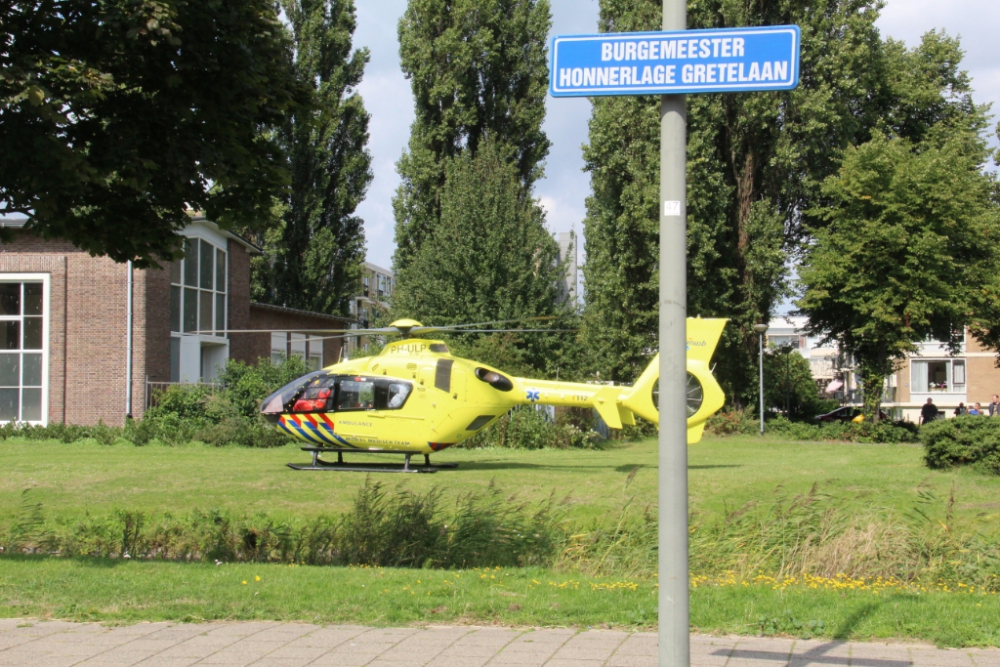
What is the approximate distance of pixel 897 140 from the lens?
33406mm

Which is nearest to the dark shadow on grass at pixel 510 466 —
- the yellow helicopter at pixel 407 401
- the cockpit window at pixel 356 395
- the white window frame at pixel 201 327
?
the yellow helicopter at pixel 407 401

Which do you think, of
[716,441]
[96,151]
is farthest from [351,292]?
[96,151]

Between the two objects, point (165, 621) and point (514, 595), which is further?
point (514, 595)

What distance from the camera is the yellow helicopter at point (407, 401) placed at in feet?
62.8

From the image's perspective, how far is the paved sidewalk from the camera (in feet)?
18.6

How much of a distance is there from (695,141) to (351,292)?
19532 mm

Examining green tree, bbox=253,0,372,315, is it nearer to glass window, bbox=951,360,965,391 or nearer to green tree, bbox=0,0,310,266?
green tree, bbox=0,0,310,266

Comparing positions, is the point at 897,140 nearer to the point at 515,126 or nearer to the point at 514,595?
the point at 515,126

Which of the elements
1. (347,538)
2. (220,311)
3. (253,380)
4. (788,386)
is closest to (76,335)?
(253,380)

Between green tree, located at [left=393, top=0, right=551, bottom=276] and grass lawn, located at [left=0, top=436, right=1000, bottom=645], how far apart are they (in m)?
22.6

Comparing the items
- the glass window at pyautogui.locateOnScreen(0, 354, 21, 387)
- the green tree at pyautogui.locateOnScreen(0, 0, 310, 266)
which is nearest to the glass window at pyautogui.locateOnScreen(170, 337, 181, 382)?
the glass window at pyautogui.locateOnScreen(0, 354, 21, 387)

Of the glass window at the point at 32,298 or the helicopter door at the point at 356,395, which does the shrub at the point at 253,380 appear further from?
the helicopter door at the point at 356,395

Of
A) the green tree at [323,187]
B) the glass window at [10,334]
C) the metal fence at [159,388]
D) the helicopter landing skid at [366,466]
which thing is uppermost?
the green tree at [323,187]

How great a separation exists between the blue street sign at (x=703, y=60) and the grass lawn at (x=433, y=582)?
12.5 ft
